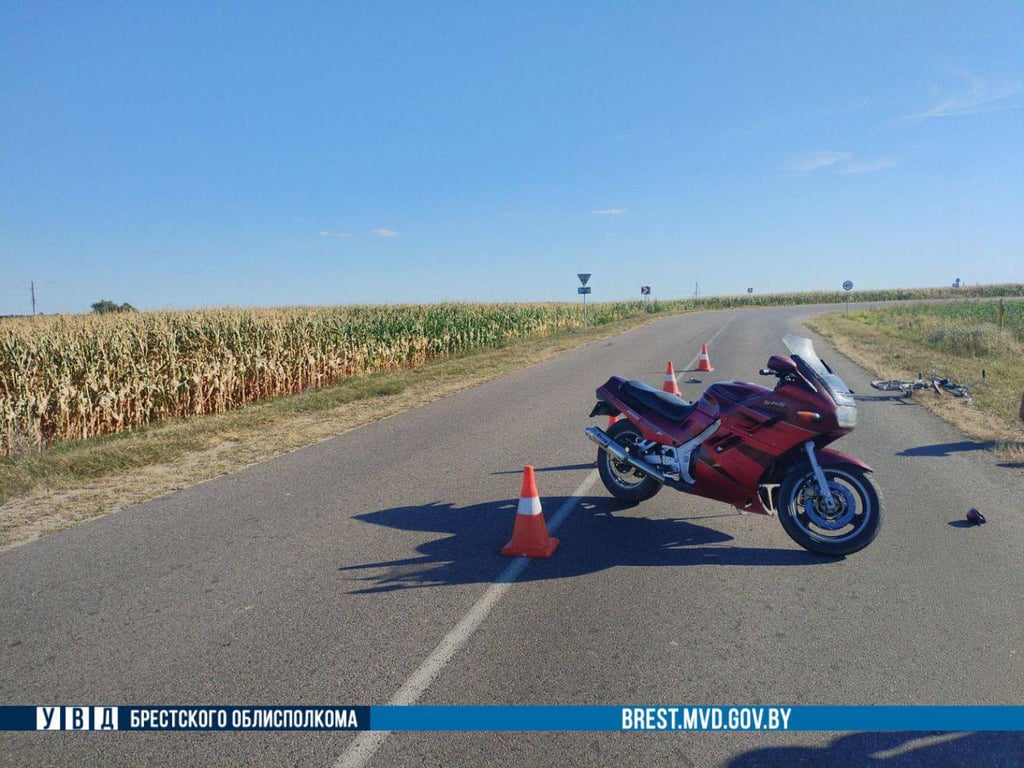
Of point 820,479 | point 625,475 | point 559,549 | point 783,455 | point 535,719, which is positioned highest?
point 783,455

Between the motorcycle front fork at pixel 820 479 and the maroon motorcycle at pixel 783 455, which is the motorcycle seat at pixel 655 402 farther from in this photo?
the motorcycle front fork at pixel 820 479

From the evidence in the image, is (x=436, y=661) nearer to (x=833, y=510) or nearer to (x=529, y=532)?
(x=529, y=532)

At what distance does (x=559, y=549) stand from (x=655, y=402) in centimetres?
179

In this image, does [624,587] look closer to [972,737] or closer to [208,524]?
[972,737]

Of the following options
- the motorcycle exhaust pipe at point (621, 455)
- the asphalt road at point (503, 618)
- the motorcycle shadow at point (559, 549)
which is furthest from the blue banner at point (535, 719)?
the motorcycle exhaust pipe at point (621, 455)

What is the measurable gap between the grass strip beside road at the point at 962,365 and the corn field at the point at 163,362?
1280cm

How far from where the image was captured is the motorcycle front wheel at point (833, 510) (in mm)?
5188

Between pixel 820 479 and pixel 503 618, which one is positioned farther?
pixel 820 479

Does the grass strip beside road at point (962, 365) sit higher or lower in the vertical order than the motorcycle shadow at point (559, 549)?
higher

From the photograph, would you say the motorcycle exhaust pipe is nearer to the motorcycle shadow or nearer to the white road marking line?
the motorcycle shadow

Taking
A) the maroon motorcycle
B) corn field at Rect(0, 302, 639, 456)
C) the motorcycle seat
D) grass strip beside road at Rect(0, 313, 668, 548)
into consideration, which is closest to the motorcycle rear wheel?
the motorcycle seat

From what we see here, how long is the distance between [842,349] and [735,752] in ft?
68.3

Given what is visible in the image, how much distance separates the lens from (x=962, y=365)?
647 inches

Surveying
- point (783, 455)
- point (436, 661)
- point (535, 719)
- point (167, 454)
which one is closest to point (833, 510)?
point (783, 455)
